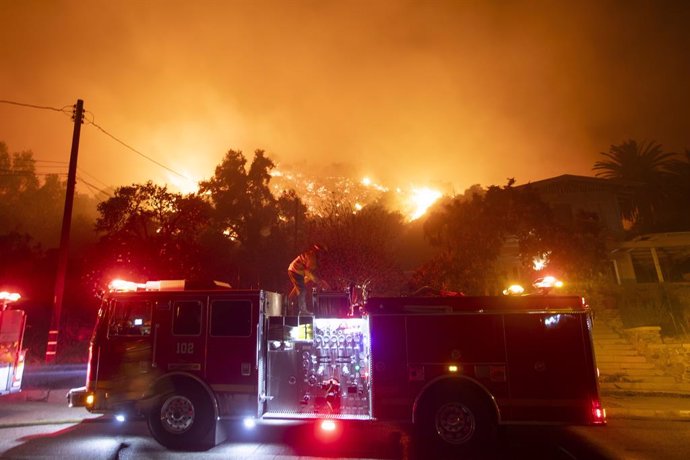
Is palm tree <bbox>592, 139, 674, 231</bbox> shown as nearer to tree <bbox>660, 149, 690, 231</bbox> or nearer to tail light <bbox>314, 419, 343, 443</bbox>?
tree <bbox>660, 149, 690, 231</bbox>

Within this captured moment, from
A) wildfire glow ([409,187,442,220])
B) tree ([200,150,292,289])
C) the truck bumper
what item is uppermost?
wildfire glow ([409,187,442,220])

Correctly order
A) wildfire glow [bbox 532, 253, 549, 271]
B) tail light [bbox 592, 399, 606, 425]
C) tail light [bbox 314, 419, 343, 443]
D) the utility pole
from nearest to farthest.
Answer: tail light [bbox 592, 399, 606, 425], tail light [bbox 314, 419, 343, 443], the utility pole, wildfire glow [bbox 532, 253, 549, 271]

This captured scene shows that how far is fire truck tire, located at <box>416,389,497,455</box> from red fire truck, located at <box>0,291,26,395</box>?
8.98m

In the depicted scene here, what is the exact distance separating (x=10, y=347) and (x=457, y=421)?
9741 mm

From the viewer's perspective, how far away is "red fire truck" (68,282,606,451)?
269 inches

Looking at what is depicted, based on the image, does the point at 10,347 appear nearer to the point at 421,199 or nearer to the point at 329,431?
the point at 329,431

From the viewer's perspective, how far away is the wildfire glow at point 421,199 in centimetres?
5321

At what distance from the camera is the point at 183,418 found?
7.14 m

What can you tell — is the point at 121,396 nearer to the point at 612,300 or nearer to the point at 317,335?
the point at 317,335

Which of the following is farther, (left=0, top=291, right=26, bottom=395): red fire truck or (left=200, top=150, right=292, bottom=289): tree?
(left=200, top=150, right=292, bottom=289): tree

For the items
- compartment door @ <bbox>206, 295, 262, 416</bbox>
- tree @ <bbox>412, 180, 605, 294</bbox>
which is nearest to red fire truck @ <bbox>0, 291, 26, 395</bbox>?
compartment door @ <bbox>206, 295, 262, 416</bbox>

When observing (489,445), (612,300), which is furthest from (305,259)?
(612,300)

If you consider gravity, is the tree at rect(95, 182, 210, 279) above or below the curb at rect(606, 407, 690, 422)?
above

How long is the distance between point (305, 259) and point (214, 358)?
2.68 meters
